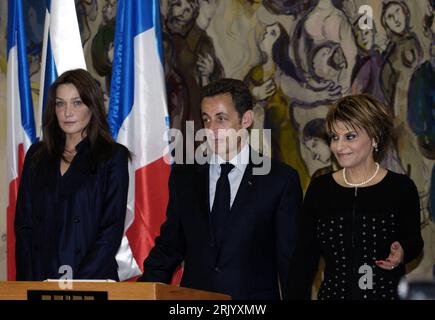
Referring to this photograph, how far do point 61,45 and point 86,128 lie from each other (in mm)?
1408

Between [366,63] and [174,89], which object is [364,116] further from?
[174,89]

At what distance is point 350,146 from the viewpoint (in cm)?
383

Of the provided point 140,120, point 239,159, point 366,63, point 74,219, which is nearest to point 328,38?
point 366,63

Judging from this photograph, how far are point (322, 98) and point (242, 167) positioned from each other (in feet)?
6.93

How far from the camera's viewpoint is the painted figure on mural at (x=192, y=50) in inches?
255

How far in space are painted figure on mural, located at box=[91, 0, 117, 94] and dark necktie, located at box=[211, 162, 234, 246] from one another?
2.77 metres

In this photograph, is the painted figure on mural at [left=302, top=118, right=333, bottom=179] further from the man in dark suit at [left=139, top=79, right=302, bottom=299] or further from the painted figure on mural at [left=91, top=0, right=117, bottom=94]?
the man in dark suit at [left=139, top=79, right=302, bottom=299]

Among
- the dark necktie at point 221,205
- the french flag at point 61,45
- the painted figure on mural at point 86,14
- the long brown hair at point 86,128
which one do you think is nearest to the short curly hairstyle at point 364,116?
the dark necktie at point 221,205

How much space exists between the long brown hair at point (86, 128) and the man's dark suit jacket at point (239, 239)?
599 millimetres

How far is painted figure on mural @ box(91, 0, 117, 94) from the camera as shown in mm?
6719

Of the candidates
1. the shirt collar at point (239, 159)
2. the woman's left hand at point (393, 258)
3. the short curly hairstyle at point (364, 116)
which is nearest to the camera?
the woman's left hand at point (393, 258)

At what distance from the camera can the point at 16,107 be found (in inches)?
243

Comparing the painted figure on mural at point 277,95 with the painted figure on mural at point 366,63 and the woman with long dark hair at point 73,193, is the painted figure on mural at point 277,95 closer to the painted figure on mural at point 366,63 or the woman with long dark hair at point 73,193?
the painted figure on mural at point 366,63
